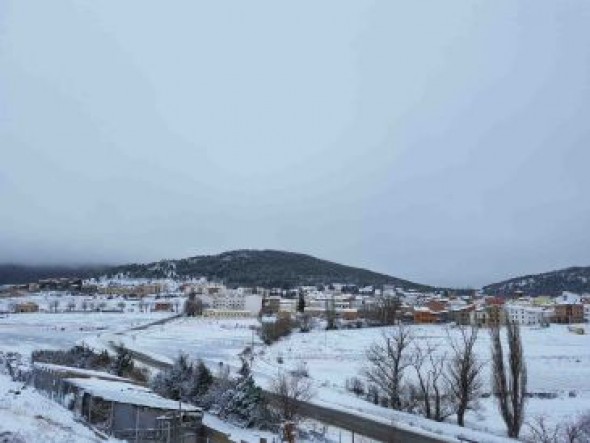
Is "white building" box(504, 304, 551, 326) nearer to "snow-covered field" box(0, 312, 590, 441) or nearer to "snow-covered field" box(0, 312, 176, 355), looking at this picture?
"snow-covered field" box(0, 312, 590, 441)

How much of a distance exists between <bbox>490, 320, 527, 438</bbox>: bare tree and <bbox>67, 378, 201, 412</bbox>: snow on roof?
15.8 metres

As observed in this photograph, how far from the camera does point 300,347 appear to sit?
8869cm

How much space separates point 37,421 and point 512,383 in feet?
76.6

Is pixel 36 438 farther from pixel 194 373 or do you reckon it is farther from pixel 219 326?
pixel 219 326

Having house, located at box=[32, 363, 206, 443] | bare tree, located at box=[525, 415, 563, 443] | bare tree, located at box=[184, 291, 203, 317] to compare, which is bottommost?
bare tree, located at box=[525, 415, 563, 443]

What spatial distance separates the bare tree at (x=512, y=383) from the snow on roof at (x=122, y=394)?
51.9ft

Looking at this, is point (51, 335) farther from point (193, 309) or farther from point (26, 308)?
point (26, 308)

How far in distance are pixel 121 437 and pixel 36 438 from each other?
636 cm

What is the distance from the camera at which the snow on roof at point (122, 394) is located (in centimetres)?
2752

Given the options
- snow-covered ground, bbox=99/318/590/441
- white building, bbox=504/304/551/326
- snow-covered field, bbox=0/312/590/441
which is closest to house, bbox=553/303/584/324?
white building, bbox=504/304/551/326

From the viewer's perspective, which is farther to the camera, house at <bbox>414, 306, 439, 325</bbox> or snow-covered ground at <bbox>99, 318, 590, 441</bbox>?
house at <bbox>414, 306, 439, 325</bbox>

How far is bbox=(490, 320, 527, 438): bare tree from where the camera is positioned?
33.0 metres

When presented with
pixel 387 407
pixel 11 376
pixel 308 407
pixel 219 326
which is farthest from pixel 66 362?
pixel 219 326

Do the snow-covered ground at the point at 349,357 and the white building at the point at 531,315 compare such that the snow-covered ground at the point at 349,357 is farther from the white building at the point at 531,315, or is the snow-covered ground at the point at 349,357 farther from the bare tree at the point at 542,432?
the white building at the point at 531,315
